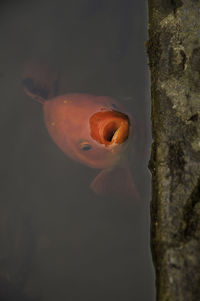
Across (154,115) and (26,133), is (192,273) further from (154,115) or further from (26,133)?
(26,133)

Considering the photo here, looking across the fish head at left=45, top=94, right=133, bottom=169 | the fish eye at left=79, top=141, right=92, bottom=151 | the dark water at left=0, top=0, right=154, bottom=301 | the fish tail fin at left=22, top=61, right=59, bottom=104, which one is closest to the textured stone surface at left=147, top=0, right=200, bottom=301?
the dark water at left=0, top=0, right=154, bottom=301

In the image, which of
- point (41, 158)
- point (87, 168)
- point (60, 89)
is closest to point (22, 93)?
point (60, 89)

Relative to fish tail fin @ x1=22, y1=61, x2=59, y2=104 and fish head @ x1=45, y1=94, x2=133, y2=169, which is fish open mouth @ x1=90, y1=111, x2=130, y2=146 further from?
fish tail fin @ x1=22, y1=61, x2=59, y2=104

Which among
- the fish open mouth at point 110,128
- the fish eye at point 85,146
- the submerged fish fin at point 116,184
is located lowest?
the submerged fish fin at point 116,184

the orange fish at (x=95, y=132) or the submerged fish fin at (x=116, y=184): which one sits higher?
the orange fish at (x=95, y=132)

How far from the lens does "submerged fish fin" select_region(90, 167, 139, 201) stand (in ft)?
6.68

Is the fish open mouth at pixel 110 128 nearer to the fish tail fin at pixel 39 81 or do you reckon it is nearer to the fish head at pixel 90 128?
the fish head at pixel 90 128

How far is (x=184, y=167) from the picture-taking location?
182 centimetres

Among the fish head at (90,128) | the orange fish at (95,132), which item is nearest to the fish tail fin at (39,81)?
the orange fish at (95,132)

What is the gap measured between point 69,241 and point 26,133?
873mm

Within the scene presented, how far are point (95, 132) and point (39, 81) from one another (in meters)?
0.72

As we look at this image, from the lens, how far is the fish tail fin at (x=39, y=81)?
2.48 m

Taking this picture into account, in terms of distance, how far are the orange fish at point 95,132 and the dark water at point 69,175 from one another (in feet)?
0.19

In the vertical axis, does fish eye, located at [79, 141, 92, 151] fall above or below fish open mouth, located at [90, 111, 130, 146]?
below
